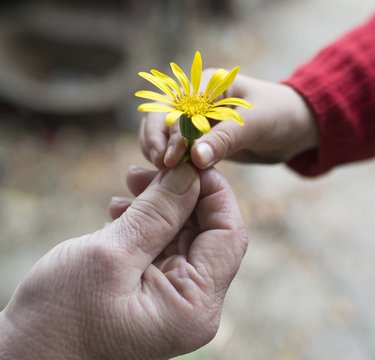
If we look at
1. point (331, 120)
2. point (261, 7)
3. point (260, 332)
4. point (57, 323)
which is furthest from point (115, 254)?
point (261, 7)

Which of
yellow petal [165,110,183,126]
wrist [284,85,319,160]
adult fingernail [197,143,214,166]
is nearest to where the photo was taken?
yellow petal [165,110,183,126]

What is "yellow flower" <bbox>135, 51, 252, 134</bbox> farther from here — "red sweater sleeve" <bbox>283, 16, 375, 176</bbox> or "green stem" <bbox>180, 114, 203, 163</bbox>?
"red sweater sleeve" <bbox>283, 16, 375, 176</bbox>

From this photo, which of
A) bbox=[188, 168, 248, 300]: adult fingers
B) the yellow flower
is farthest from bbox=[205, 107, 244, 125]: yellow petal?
bbox=[188, 168, 248, 300]: adult fingers

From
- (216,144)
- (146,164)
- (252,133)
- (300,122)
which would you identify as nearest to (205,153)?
(216,144)

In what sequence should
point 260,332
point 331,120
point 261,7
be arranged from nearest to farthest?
point 331,120, point 260,332, point 261,7

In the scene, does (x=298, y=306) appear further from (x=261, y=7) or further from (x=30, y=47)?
(x=261, y=7)
